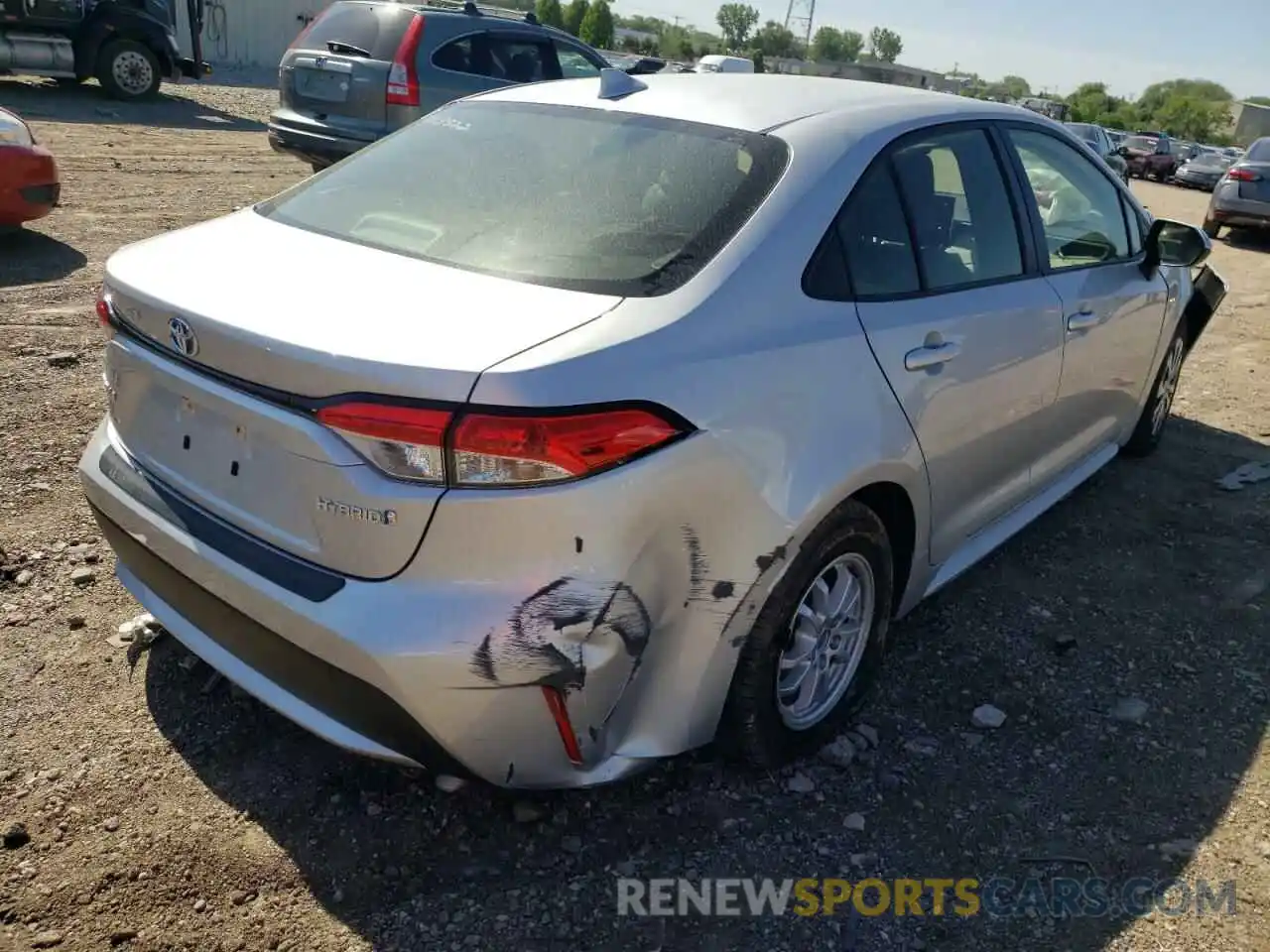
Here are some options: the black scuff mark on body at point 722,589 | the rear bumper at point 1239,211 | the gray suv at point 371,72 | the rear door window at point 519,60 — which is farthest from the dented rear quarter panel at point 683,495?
the rear bumper at point 1239,211

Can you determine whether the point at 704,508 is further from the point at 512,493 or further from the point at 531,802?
the point at 531,802

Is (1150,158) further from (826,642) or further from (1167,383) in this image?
(826,642)

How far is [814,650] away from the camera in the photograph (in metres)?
2.72

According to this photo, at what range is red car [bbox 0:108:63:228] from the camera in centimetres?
659

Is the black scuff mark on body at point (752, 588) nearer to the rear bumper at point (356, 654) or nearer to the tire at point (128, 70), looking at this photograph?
the rear bumper at point (356, 654)

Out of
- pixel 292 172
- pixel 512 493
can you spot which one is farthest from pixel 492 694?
pixel 292 172

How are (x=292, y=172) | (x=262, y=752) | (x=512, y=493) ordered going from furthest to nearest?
(x=292, y=172)
(x=262, y=752)
(x=512, y=493)

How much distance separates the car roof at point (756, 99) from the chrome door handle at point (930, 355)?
0.61 metres

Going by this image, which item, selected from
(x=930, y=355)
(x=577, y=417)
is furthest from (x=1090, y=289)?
(x=577, y=417)

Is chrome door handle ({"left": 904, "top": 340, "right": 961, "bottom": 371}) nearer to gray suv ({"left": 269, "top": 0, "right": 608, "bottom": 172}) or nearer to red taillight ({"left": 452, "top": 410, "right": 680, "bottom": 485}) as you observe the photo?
red taillight ({"left": 452, "top": 410, "right": 680, "bottom": 485})

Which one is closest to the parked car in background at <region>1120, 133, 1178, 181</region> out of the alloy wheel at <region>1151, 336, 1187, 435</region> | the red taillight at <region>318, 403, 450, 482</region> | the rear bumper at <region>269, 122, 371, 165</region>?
the rear bumper at <region>269, 122, 371, 165</region>

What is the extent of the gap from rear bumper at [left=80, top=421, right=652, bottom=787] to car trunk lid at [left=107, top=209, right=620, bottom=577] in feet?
0.21

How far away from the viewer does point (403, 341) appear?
2.00 m

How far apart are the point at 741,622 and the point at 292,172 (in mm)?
11111
